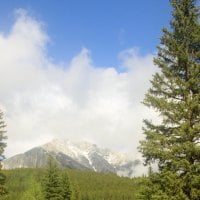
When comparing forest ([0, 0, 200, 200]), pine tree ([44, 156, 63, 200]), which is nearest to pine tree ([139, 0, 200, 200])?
forest ([0, 0, 200, 200])

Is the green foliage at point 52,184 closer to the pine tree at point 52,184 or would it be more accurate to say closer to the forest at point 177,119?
the pine tree at point 52,184

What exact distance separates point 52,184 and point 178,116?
1858 inches

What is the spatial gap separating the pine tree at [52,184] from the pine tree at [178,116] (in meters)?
44.6

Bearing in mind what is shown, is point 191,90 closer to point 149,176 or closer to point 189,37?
point 189,37

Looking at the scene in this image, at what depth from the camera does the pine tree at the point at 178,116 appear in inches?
856

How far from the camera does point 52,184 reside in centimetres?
6719

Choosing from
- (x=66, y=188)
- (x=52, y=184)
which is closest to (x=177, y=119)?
(x=52, y=184)

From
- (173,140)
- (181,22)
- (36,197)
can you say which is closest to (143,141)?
(173,140)

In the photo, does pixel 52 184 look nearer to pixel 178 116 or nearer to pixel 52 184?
pixel 52 184

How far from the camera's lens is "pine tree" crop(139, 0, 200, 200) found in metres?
21.8

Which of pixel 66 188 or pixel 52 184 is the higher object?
pixel 66 188

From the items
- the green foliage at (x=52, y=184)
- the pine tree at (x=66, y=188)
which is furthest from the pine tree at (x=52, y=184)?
the pine tree at (x=66, y=188)

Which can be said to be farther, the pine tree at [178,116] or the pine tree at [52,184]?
the pine tree at [52,184]

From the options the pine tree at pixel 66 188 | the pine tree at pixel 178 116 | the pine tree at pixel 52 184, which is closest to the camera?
the pine tree at pixel 178 116
